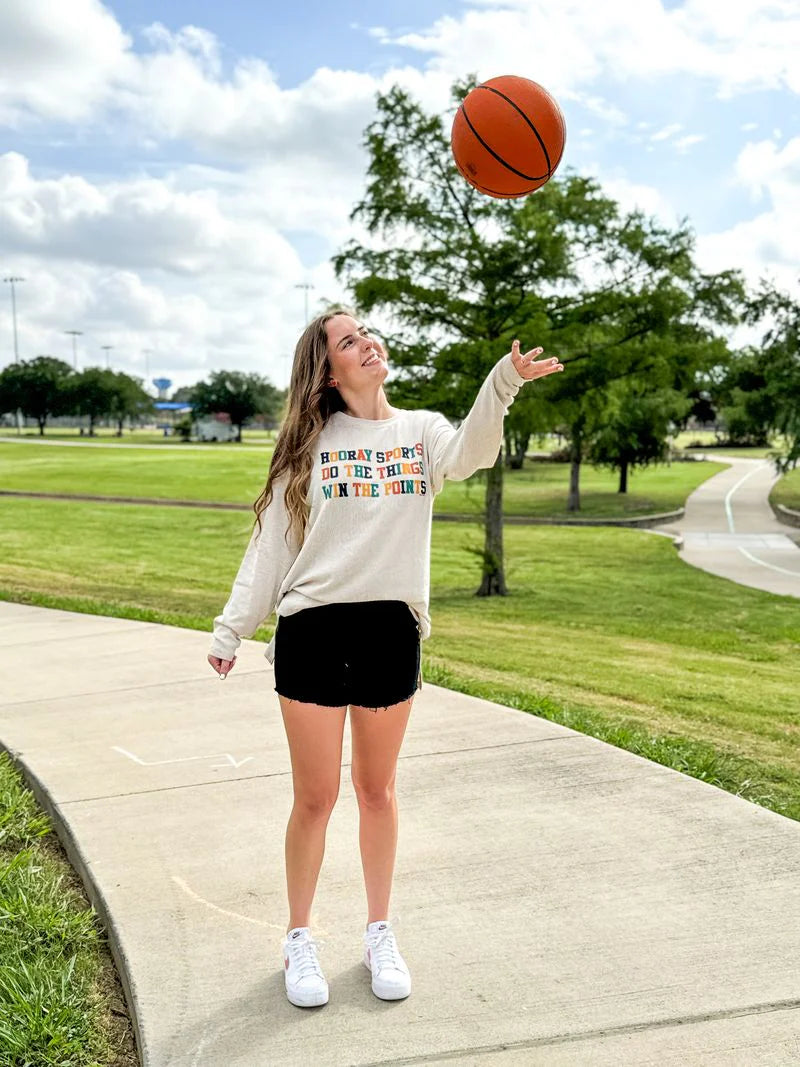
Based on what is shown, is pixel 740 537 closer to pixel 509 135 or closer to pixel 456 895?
pixel 509 135

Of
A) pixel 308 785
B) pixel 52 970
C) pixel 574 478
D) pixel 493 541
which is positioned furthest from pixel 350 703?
pixel 574 478

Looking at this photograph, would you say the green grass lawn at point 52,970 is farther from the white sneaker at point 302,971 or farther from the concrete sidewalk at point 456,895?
the white sneaker at point 302,971

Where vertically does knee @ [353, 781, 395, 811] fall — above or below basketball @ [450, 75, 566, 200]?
below

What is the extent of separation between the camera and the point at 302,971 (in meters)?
→ 3.06

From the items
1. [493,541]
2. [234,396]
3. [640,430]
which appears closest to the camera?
[493,541]

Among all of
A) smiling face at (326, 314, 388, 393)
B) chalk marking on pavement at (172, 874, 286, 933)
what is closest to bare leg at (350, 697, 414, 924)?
chalk marking on pavement at (172, 874, 286, 933)

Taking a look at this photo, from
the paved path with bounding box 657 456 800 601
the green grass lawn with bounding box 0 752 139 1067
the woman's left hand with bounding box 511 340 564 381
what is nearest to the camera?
the green grass lawn with bounding box 0 752 139 1067

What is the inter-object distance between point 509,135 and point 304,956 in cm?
311

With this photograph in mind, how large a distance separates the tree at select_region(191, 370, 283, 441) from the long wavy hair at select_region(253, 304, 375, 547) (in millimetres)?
92704

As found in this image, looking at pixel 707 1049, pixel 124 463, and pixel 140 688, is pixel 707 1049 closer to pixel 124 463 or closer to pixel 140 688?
pixel 140 688

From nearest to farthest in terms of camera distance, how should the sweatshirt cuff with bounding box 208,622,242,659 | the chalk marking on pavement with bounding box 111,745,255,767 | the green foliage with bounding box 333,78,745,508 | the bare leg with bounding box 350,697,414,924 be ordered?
the bare leg with bounding box 350,697,414,924, the sweatshirt cuff with bounding box 208,622,242,659, the chalk marking on pavement with bounding box 111,745,255,767, the green foliage with bounding box 333,78,745,508

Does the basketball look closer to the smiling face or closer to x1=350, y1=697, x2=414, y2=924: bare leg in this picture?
the smiling face

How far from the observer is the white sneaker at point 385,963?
120 inches

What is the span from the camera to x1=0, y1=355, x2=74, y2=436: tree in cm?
10344
